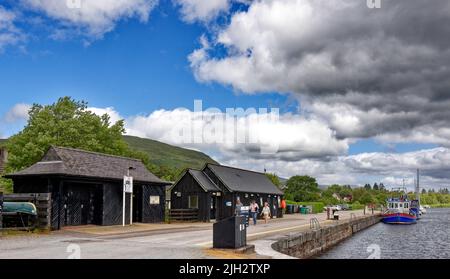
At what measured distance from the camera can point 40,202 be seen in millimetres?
25578

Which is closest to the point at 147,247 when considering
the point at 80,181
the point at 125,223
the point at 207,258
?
the point at 207,258

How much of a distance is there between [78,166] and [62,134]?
23.8m

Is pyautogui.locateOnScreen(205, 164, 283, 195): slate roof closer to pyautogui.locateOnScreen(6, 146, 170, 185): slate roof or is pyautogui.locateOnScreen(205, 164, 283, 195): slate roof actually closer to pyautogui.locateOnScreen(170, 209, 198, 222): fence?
pyautogui.locateOnScreen(170, 209, 198, 222): fence

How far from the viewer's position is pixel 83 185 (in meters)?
29.9

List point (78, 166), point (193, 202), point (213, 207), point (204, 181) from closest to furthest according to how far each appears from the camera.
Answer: point (78, 166), point (193, 202), point (204, 181), point (213, 207)

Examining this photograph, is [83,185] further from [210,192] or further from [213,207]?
[213,207]

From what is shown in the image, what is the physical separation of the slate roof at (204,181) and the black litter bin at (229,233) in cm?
2502

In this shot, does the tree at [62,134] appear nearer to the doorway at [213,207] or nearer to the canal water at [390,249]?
the doorway at [213,207]

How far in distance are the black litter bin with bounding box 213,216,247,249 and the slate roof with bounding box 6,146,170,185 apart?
1267 centimetres

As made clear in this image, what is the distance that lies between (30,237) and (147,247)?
7.45m

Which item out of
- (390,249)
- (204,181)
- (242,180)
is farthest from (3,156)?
(390,249)

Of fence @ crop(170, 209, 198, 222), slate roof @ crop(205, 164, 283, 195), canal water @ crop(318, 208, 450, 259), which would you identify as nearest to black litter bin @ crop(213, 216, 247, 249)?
canal water @ crop(318, 208, 450, 259)
